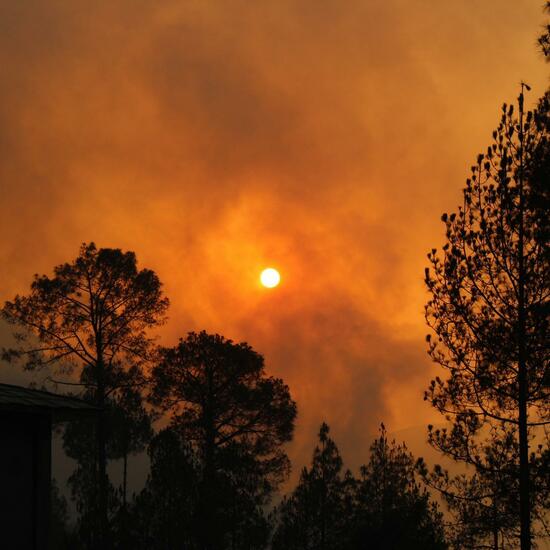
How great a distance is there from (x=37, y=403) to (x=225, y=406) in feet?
67.4

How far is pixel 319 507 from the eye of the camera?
34.9 metres

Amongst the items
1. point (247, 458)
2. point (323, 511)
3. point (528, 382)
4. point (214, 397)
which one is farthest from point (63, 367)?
point (528, 382)

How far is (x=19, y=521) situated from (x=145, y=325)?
64.3 feet

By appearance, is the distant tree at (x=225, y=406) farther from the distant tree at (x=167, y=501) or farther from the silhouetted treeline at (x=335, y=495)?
the silhouetted treeline at (x=335, y=495)

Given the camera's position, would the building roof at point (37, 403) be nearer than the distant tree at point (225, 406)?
Yes

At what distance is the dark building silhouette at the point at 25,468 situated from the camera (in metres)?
9.44

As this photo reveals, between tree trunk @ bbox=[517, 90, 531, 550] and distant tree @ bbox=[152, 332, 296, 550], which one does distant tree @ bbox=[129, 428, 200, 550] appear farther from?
tree trunk @ bbox=[517, 90, 531, 550]

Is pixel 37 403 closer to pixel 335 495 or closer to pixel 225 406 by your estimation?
pixel 225 406

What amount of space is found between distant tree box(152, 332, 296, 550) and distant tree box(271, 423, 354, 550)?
3.34m

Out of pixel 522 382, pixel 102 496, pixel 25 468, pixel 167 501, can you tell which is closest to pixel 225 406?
pixel 167 501

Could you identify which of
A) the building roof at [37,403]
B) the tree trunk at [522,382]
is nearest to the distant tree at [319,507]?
the tree trunk at [522,382]

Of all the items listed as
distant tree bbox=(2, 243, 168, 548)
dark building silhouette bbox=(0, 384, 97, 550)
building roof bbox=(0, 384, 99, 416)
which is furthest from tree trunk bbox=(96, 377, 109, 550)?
dark building silhouette bbox=(0, 384, 97, 550)

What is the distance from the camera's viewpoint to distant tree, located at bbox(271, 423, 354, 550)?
32281mm

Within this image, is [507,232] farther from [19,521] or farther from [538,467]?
[19,521]
